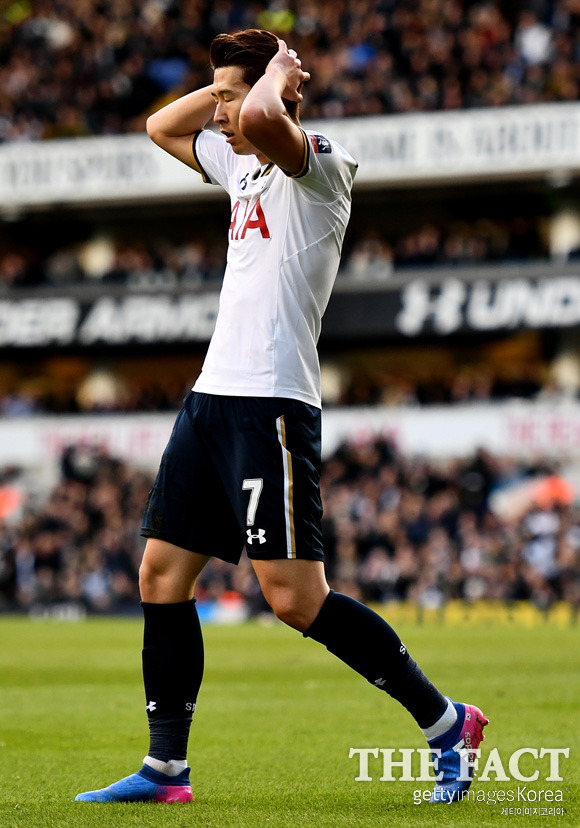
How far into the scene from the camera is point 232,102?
454 centimetres

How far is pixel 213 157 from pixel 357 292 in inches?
927

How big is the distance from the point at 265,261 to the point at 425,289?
2338 centimetres

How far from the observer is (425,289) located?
27703 mm

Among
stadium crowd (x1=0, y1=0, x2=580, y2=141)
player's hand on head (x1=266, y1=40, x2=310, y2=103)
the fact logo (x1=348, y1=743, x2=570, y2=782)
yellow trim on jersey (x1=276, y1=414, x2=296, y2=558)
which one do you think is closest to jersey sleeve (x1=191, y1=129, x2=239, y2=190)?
player's hand on head (x1=266, y1=40, x2=310, y2=103)

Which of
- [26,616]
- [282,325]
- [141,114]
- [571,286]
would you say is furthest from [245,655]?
[141,114]

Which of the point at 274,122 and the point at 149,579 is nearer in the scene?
the point at 274,122

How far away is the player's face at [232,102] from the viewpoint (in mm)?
4527

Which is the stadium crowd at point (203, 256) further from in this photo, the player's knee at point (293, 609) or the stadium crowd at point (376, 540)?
the player's knee at point (293, 609)

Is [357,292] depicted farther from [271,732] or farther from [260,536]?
[260,536]

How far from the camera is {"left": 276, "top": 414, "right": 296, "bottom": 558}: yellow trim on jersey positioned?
172 inches

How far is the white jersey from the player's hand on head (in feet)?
0.49

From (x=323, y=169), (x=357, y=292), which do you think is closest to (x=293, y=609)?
(x=323, y=169)

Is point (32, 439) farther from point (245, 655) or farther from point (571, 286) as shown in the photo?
point (245, 655)

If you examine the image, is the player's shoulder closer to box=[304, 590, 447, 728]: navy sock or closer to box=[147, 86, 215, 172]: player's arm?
box=[147, 86, 215, 172]: player's arm
